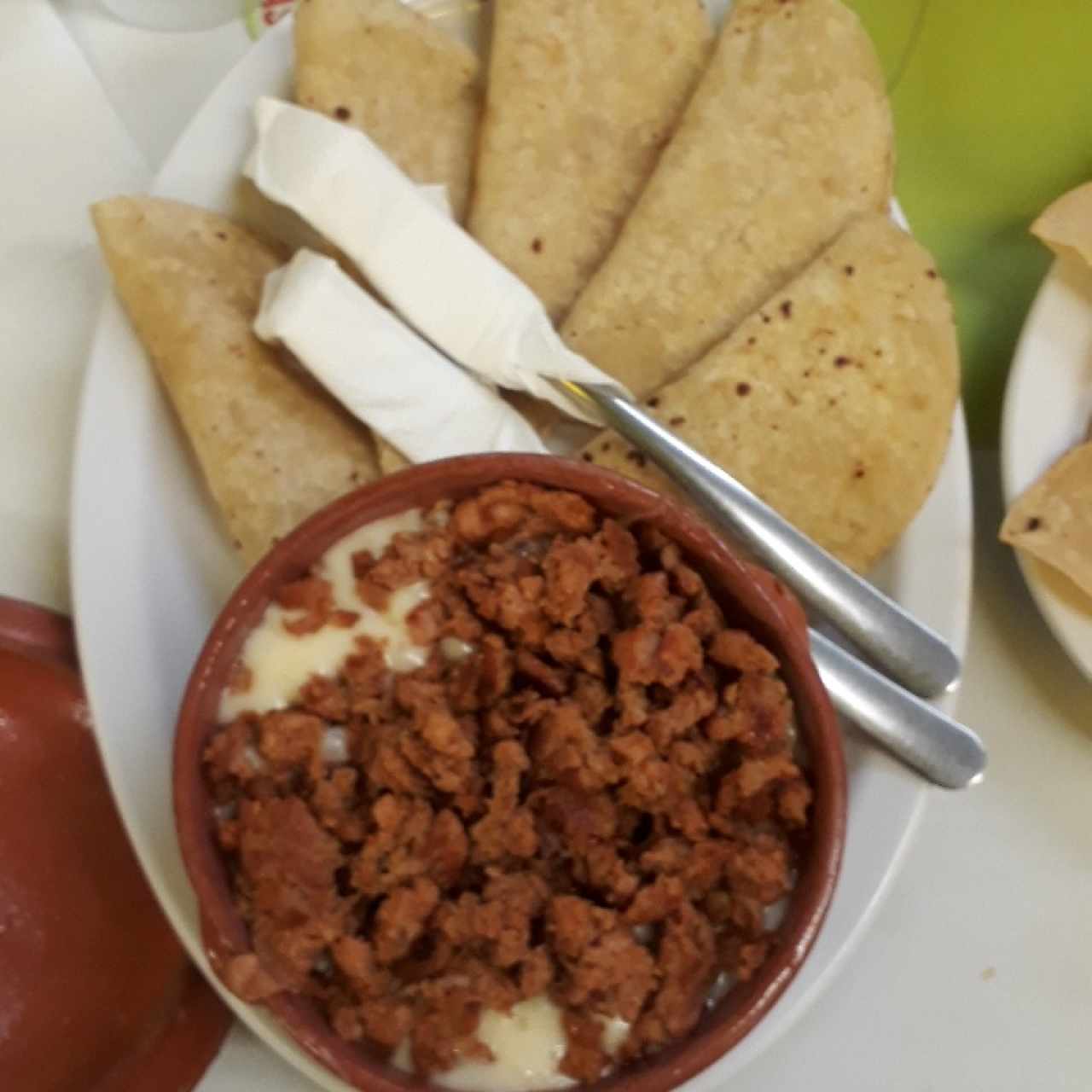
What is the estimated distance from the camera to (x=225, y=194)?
118 cm

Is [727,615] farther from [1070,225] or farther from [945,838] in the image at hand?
[1070,225]

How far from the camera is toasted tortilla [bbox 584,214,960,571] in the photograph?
3.61 ft

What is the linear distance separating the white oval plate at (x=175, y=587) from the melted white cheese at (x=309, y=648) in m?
0.19

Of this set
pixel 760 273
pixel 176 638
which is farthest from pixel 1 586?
pixel 760 273

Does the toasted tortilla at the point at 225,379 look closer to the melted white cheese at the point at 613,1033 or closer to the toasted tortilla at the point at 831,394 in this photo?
the toasted tortilla at the point at 831,394

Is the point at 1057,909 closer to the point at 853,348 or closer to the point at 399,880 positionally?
the point at 853,348

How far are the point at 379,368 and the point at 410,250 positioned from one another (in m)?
0.11

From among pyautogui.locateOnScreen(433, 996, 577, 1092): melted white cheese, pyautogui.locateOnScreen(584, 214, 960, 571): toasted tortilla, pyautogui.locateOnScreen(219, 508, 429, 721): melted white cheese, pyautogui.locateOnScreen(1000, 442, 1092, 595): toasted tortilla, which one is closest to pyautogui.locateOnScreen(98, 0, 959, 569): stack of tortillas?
pyautogui.locateOnScreen(584, 214, 960, 571): toasted tortilla

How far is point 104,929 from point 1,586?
0.34 metres

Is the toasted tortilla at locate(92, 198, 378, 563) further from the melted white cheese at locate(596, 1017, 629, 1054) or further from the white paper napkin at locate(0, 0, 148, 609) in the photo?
the melted white cheese at locate(596, 1017, 629, 1054)

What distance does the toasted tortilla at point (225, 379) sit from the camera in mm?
1080

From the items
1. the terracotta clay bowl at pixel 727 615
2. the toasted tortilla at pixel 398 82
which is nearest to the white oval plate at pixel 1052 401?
the terracotta clay bowl at pixel 727 615

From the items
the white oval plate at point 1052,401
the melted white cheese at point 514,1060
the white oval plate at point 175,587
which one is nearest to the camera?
the melted white cheese at point 514,1060

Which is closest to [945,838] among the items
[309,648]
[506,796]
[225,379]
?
[506,796]
